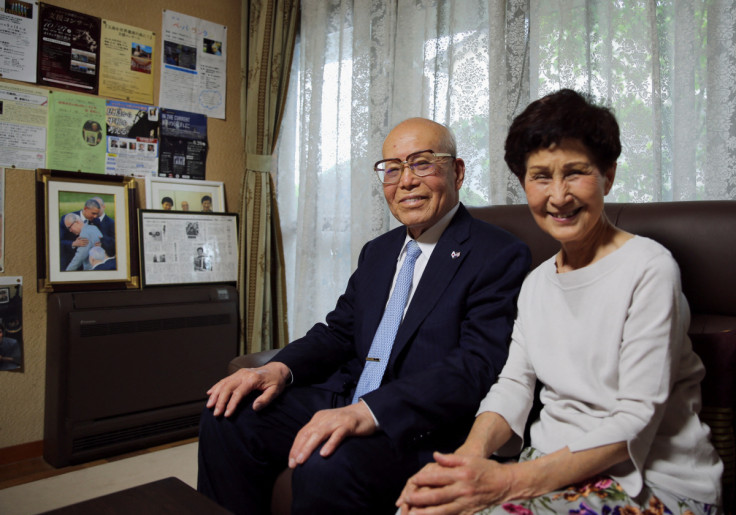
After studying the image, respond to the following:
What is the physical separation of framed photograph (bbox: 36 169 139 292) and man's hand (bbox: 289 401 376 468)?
181cm

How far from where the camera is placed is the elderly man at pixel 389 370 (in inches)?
47.3

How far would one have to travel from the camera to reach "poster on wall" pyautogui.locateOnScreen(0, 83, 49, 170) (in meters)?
2.39

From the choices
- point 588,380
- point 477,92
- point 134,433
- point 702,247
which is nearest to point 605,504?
point 588,380

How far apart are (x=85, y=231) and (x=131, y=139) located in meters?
0.53

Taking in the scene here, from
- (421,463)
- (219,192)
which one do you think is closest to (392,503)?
(421,463)

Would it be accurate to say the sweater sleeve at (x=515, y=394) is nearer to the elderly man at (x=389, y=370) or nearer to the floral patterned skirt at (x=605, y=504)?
the elderly man at (x=389, y=370)

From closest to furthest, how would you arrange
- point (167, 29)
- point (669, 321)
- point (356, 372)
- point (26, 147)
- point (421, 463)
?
1. point (669, 321)
2. point (421, 463)
3. point (356, 372)
4. point (26, 147)
5. point (167, 29)

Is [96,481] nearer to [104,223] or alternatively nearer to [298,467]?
[104,223]

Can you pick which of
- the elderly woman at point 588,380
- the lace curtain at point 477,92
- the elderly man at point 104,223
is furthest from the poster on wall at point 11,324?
the elderly woman at point 588,380

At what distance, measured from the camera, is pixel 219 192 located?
3066 millimetres

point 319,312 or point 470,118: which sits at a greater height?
point 470,118

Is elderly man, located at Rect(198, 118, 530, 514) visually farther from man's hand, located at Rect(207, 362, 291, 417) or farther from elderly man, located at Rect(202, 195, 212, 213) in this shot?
elderly man, located at Rect(202, 195, 212, 213)

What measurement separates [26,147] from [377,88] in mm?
1632

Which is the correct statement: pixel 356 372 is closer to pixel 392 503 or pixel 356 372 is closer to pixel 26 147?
pixel 392 503
